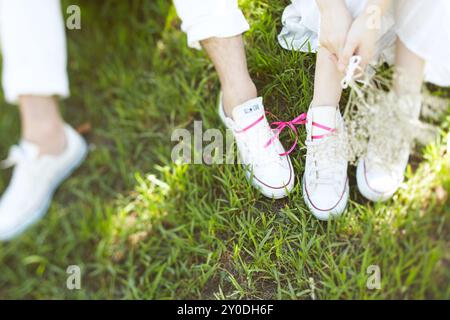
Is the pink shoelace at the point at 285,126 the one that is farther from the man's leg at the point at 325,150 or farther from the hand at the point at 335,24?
the hand at the point at 335,24

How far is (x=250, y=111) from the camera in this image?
3.13ft

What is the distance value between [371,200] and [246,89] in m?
0.30

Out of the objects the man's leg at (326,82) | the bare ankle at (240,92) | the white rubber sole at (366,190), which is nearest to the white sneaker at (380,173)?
the white rubber sole at (366,190)

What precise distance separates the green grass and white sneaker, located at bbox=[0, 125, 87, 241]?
0.16 meters

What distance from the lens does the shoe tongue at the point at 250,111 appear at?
3.12 feet

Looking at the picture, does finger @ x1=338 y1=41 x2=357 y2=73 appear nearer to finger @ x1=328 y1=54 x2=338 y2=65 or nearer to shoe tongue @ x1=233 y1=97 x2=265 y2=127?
finger @ x1=328 y1=54 x2=338 y2=65

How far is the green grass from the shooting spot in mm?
900

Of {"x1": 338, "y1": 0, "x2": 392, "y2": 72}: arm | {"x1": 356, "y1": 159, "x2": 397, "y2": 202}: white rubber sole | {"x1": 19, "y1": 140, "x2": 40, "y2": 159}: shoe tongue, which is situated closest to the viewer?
{"x1": 338, "y1": 0, "x2": 392, "y2": 72}: arm

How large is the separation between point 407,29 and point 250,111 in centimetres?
30

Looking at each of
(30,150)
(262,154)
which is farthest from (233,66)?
(30,150)

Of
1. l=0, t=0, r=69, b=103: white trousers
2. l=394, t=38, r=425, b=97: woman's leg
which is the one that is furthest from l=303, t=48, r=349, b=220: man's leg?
l=0, t=0, r=69, b=103: white trousers
